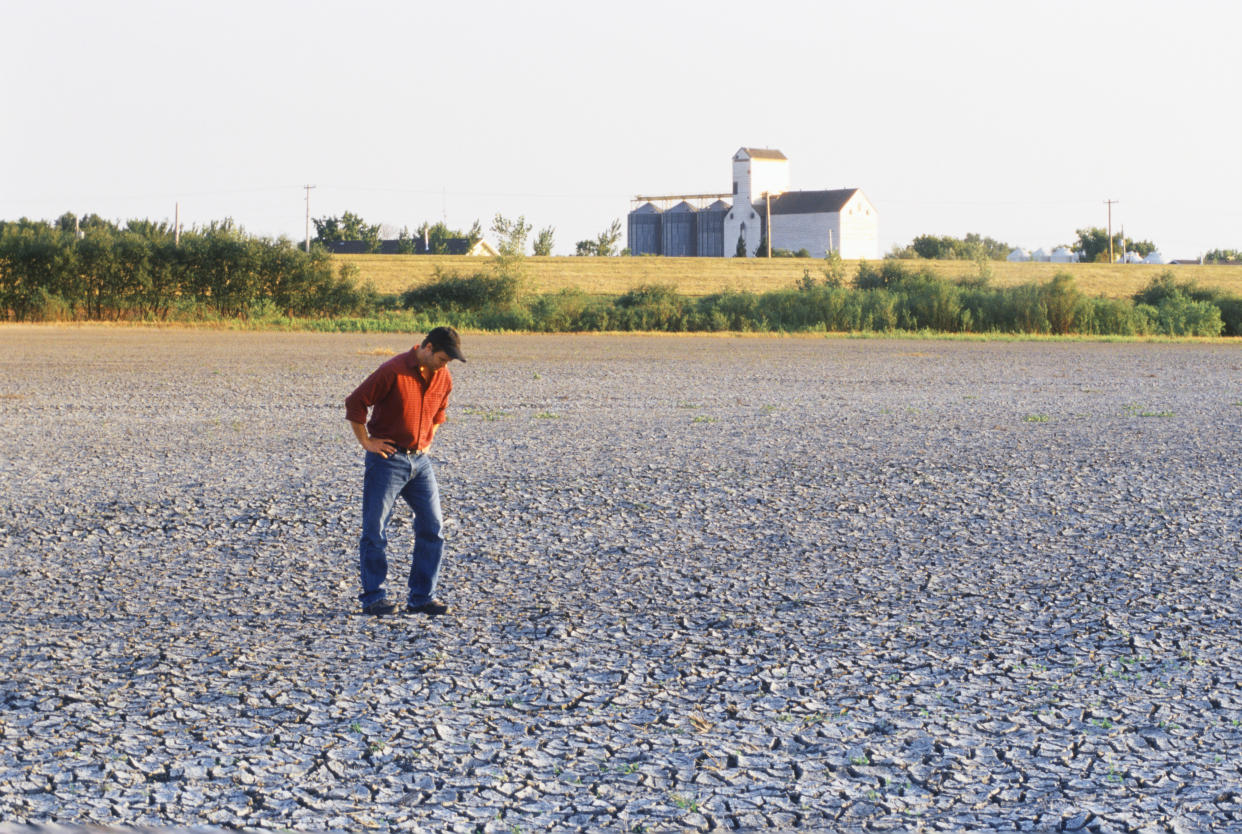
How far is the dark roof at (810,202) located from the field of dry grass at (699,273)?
80.9 ft

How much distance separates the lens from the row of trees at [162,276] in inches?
2025

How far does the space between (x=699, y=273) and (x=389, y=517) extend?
7399 centimetres

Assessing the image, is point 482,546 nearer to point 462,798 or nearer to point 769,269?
point 462,798

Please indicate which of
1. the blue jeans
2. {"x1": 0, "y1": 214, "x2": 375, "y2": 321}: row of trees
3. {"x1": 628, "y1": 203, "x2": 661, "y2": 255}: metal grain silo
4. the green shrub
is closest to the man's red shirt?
the blue jeans

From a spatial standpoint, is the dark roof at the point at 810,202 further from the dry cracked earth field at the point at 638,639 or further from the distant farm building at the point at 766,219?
the dry cracked earth field at the point at 638,639

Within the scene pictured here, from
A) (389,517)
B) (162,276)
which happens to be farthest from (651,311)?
(389,517)

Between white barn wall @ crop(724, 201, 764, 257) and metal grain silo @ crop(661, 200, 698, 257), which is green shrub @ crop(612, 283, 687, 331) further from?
metal grain silo @ crop(661, 200, 698, 257)

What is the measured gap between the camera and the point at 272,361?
29234 mm

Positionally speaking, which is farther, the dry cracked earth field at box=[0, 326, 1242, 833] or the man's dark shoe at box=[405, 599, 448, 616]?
the man's dark shoe at box=[405, 599, 448, 616]

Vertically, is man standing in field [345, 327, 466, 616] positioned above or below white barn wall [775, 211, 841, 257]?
below

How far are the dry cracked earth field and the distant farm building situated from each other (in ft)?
325

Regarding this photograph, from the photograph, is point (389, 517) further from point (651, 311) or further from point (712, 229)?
point (712, 229)

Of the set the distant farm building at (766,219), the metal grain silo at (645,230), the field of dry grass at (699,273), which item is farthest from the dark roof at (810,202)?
the field of dry grass at (699,273)

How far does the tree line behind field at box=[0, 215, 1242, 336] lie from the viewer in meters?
48.6
